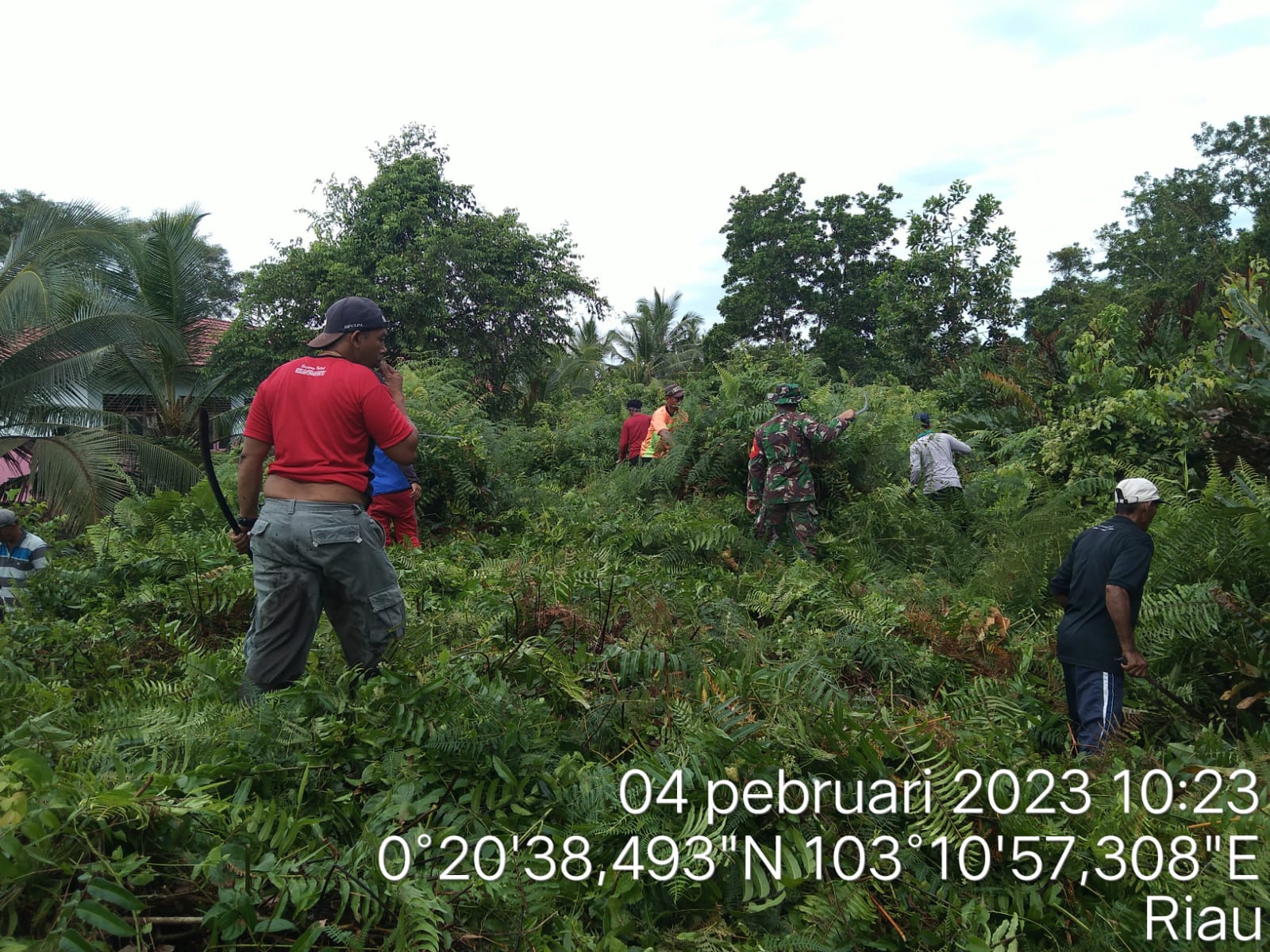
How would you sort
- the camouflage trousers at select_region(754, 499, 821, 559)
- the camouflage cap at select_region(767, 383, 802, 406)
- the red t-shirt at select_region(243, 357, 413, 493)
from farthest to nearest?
the camouflage cap at select_region(767, 383, 802, 406) < the camouflage trousers at select_region(754, 499, 821, 559) < the red t-shirt at select_region(243, 357, 413, 493)

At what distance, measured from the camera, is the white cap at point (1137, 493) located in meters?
4.38

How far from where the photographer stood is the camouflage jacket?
339 inches

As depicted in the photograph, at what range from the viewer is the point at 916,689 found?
4785 mm

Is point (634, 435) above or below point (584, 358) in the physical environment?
below

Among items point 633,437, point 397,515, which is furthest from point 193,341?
point 397,515

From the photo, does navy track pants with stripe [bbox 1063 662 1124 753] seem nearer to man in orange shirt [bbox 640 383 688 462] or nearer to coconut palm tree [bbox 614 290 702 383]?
man in orange shirt [bbox 640 383 688 462]

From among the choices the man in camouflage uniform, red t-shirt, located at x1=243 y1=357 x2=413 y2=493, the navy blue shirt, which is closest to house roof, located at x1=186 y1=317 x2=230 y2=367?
the man in camouflage uniform

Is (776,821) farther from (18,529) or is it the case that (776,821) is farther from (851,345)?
(851,345)

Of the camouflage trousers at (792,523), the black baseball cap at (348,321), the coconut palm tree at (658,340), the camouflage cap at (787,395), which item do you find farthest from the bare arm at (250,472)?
the coconut palm tree at (658,340)

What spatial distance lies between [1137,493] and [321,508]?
3819 mm

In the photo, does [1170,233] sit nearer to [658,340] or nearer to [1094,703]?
[658,340]

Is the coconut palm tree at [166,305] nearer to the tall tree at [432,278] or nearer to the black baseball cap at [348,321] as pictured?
the tall tree at [432,278]

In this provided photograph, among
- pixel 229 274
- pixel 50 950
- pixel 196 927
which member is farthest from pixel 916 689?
pixel 229 274

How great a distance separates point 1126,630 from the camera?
13.9 ft
